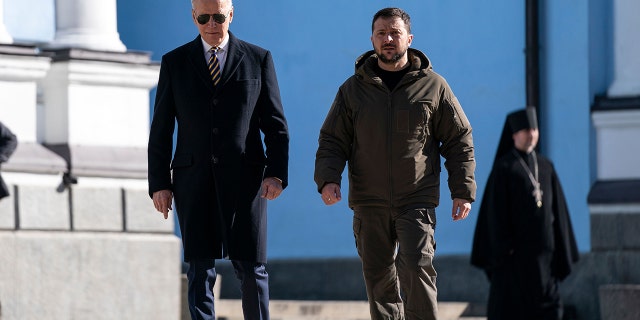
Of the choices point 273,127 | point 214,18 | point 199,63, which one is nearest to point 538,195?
point 273,127

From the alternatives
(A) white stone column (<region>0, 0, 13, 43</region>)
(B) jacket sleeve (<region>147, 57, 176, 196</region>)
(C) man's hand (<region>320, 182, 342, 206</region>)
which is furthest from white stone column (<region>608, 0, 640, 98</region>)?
(B) jacket sleeve (<region>147, 57, 176, 196</region>)

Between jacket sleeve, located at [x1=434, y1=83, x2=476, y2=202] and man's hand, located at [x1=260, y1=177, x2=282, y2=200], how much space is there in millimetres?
814

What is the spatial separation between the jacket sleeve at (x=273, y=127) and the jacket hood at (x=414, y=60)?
44cm

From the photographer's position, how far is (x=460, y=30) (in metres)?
15.6

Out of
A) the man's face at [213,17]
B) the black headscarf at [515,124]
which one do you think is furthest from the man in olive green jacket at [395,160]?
the black headscarf at [515,124]

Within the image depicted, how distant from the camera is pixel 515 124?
542 inches

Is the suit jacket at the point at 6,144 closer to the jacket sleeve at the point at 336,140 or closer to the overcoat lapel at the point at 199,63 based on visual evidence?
the overcoat lapel at the point at 199,63

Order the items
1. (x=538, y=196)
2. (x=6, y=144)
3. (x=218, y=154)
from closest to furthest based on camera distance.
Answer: (x=218, y=154), (x=6, y=144), (x=538, y=196)

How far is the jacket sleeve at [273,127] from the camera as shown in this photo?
893cm

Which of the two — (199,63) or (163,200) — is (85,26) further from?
(163,200)

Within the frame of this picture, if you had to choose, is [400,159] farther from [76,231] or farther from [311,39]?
[311,39]

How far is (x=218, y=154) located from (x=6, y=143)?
241 cm

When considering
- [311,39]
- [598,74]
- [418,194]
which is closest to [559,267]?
[598,74]

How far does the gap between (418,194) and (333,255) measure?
22.1 ft
